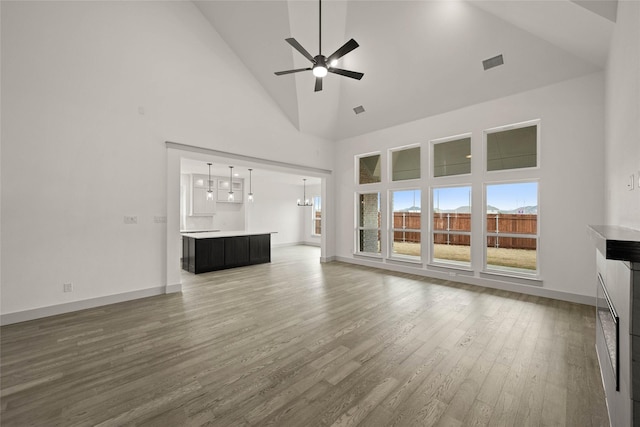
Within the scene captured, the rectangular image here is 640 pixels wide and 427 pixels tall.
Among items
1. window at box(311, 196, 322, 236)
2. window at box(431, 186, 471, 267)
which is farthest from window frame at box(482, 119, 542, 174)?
window at box(311, 196, 322, 236)

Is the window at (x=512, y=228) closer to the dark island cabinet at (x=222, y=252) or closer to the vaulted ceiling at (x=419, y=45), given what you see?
the vaulted ceiling at (x=419, y=45)

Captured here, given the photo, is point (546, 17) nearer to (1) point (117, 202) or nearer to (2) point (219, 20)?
(2) point (219, 20)

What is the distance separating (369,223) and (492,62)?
4.35 meters

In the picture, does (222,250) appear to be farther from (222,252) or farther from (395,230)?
(395,230)

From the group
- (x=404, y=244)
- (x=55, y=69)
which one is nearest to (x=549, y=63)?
(x=404, y=244)

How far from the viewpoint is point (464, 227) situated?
5.63 metres

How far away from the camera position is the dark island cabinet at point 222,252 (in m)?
6.35

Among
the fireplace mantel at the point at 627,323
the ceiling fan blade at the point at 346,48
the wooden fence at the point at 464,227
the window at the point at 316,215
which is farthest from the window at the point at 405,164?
the window at the point at 316,215

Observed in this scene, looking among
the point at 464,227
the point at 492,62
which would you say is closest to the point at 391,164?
the point at 464,227

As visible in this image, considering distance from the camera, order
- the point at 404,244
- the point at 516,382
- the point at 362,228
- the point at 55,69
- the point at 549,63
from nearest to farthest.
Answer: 1. the point at 516,382
2. the point at 55,69
3. the point at 549,63
4. the point at 404,244
5. the point at 362,228

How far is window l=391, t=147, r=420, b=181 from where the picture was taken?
20.8 feet

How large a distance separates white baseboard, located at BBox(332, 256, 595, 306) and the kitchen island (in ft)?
9.89

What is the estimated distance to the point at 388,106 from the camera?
19.7 ft

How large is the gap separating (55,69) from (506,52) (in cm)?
674
